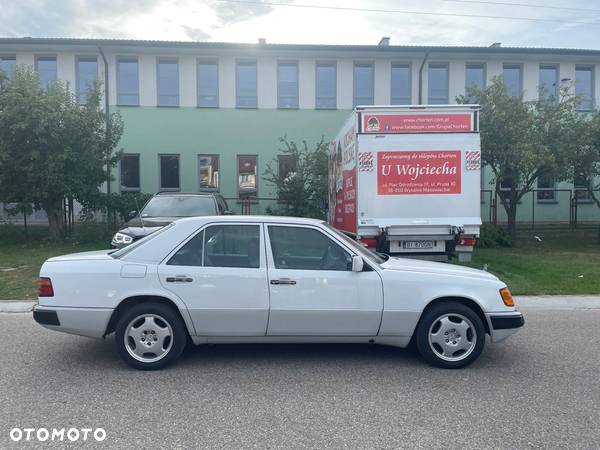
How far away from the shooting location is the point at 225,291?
4.82m

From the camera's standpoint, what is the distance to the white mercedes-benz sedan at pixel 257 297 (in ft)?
15.7

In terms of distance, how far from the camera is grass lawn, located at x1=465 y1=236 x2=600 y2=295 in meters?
9.40

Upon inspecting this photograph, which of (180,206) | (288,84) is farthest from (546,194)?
(180,206)

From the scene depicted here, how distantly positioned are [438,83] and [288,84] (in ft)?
22.1

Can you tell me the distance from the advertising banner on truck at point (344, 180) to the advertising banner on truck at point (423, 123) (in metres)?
0.54

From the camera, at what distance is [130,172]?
21250 mm

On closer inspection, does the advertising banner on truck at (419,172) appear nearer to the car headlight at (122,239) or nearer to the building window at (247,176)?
the car headlight at (122,239)

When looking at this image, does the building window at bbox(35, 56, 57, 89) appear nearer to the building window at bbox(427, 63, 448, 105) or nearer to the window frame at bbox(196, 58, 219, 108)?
the window frame at bbox(196, 58, 219, 108)

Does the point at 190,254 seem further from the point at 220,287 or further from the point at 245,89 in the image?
the point at 245,89

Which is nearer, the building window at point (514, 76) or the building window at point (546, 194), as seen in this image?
the building window at point (546, 194)

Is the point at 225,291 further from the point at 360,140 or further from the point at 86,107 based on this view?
the point at 86,107

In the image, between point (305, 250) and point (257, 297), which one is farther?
point (305, 250)

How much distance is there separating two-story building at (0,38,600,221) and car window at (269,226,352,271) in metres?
16.2

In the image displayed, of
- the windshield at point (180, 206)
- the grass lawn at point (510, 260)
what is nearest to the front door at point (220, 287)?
the grass lawn at point (510, 260)
